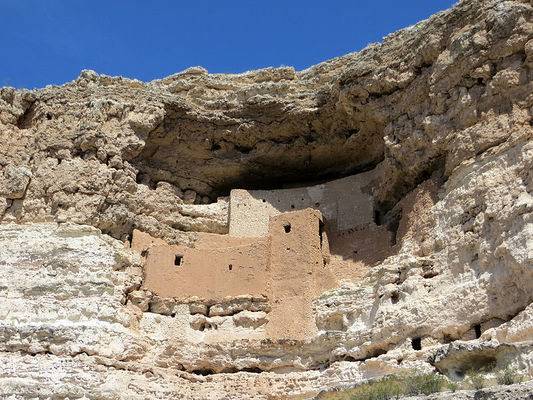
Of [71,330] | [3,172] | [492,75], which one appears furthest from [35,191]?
[492,75]

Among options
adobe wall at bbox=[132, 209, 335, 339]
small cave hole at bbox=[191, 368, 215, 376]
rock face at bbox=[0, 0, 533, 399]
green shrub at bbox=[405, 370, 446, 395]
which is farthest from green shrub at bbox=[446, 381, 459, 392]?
small cave hole at bbox=[191, 368, 215, 376]

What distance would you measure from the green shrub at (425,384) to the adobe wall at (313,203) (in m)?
7.00

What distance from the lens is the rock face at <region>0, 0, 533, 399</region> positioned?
579 inches

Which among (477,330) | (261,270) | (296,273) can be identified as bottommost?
(477,330)

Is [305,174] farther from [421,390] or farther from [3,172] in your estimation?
[421,390]

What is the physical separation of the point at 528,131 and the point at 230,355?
7.09 meters

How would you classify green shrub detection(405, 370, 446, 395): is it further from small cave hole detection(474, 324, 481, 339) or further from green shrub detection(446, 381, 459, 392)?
small cave hole detection(474, 324, 481, 339)

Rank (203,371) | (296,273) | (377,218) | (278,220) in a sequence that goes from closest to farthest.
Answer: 1. (203,371)
2. (296,273)
3. (278,220)
4. (377,218)

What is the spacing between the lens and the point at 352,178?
65.0 feet

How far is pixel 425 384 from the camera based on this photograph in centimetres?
1155

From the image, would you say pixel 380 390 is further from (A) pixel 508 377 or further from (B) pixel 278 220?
(B) pixel 278 220

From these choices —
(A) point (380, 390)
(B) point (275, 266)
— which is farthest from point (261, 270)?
(A) point (380, 390)

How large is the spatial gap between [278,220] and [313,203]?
223 centimetres

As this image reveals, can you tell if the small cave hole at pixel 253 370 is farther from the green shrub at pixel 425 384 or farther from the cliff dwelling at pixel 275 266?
the green shrub at pixel 425 384
